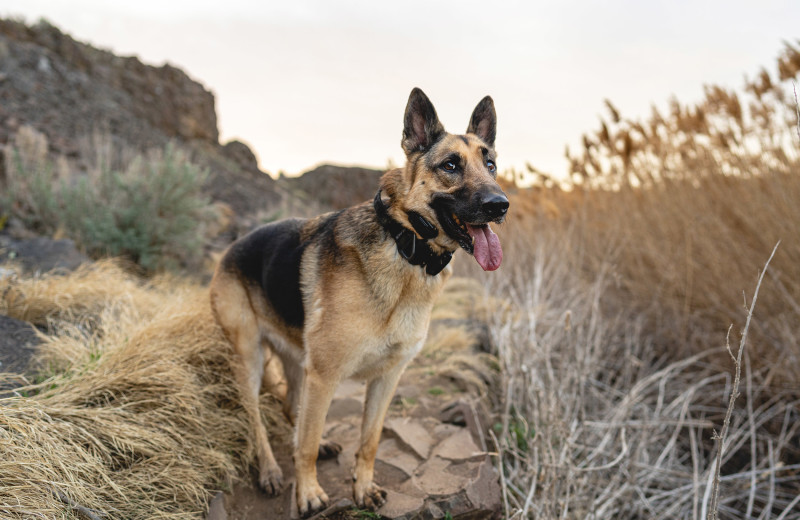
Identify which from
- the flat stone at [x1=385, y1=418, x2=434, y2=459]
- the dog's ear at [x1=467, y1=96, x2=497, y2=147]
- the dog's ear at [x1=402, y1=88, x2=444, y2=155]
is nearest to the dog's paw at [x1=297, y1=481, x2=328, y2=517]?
the flat stone at [x1=385, y1=418, x2=434, y2=459]

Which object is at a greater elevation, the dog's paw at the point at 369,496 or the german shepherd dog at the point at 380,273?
the german shepherd dog at the point at 380,273

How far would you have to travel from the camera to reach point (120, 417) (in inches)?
107

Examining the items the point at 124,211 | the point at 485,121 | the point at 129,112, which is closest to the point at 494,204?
the point at 485,121

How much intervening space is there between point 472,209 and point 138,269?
221 inches

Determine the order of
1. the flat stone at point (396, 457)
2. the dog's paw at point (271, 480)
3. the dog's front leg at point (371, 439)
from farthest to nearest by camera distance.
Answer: the flat stone at point (396, 457), the dog's paw at point (271, 480), the dog's front leg at point (371, 439)

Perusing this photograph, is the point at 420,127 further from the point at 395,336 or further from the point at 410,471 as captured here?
the point at 410,471

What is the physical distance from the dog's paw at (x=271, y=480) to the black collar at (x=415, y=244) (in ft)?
4.93

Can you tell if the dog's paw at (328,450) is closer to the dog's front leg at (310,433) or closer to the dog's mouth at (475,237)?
the dog's front leg at (310,433)

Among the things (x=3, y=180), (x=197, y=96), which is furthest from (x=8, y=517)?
(x=197, y=96)

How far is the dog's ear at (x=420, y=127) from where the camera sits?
266 centimetres

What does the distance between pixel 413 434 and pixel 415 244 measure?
1465mm

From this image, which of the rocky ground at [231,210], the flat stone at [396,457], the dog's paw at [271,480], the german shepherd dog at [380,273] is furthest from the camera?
the flat stone at [396,457]

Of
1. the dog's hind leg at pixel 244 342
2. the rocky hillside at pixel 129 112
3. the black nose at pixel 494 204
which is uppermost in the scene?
the rocky hillside at pixel 129 112

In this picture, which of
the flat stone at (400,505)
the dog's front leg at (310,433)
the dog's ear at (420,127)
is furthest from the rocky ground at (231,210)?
the dog's ear at (420,127)
